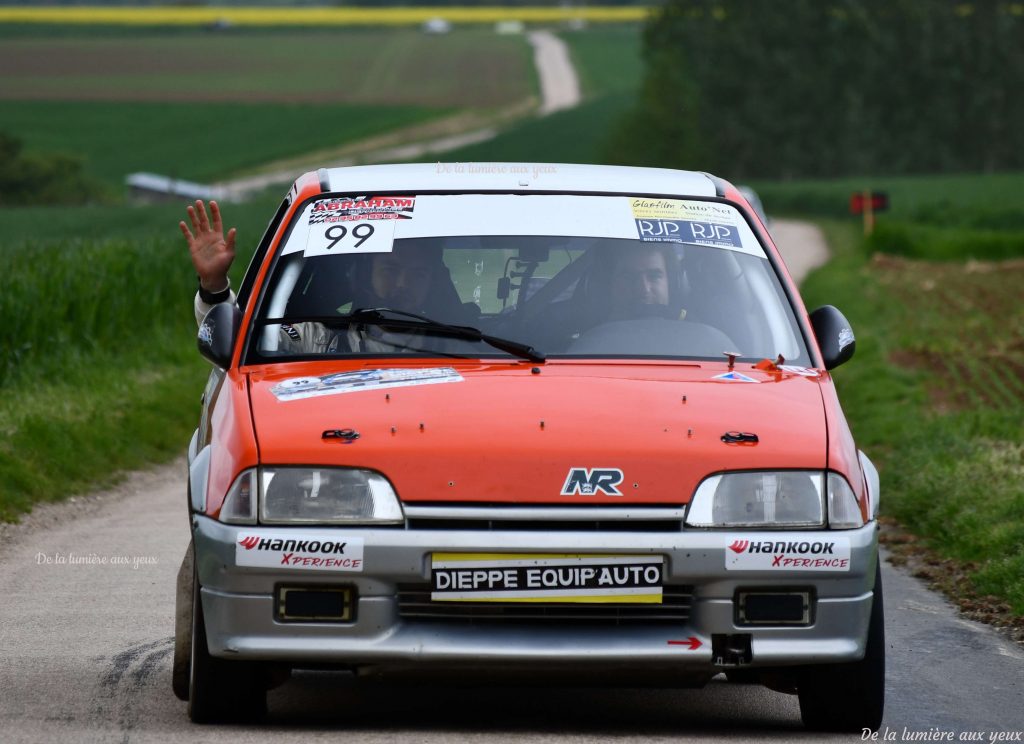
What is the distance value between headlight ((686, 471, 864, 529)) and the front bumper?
0.05m

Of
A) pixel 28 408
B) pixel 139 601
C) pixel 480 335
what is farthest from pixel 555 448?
pixel 28 408

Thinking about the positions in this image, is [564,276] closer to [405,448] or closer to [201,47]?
[405,448]

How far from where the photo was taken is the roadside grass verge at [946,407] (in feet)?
30.8

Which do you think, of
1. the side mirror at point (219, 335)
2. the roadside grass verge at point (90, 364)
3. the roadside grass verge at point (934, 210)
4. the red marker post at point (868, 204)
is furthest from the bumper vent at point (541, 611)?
the red marker post at point (868, 204)

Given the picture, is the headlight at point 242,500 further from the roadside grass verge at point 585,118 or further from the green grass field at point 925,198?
the green grass field at point 925,198

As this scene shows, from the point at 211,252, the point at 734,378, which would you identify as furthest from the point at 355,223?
the point at 734,378

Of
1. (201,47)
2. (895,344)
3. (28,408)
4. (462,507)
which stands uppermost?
(462,507)

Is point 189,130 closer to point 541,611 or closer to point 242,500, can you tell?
point 242,500

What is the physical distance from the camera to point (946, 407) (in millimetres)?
15734

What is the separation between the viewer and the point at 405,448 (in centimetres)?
491

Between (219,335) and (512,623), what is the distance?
1.44 metres

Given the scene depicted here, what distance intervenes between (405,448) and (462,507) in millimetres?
220

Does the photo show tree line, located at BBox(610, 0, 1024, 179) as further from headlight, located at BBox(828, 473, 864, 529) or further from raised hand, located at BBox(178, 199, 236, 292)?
headlight, located at BBox(828, 473, 864, 529)

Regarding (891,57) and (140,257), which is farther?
(891,57)
